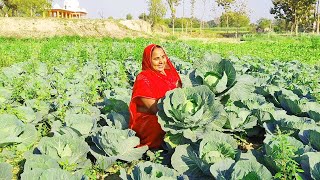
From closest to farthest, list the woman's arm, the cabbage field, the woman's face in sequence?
the cabbage field, the woman's arm, the woman's face

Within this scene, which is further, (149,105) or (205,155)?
(149,105)

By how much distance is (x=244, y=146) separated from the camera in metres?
3.51

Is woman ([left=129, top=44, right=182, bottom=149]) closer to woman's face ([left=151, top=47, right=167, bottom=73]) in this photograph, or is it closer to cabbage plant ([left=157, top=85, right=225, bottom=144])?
woman's face ([left=151, top=47, right=167, bottom=73])

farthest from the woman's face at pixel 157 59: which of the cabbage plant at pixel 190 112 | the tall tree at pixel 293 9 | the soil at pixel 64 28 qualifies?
the tall tree at pixel 293 9

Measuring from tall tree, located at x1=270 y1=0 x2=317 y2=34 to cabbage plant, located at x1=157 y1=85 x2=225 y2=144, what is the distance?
36440mm

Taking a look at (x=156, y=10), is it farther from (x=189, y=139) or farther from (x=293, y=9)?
(x=189, y=139)

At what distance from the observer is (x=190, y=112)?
9.02ft

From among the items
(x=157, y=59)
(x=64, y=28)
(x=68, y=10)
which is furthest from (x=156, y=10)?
(x=157, y=59)

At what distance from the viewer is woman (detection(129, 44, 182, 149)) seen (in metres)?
3.12

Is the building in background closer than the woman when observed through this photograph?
No

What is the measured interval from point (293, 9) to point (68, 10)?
31745 millimetres

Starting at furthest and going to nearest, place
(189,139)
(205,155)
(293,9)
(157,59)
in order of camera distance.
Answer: (293,9) < (157,59) < (189,139) < (205,155)

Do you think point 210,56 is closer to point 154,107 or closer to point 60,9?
point 154,107

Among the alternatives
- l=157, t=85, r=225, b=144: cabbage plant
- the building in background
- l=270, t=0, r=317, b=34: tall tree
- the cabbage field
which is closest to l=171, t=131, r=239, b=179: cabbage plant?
the cabbage field
